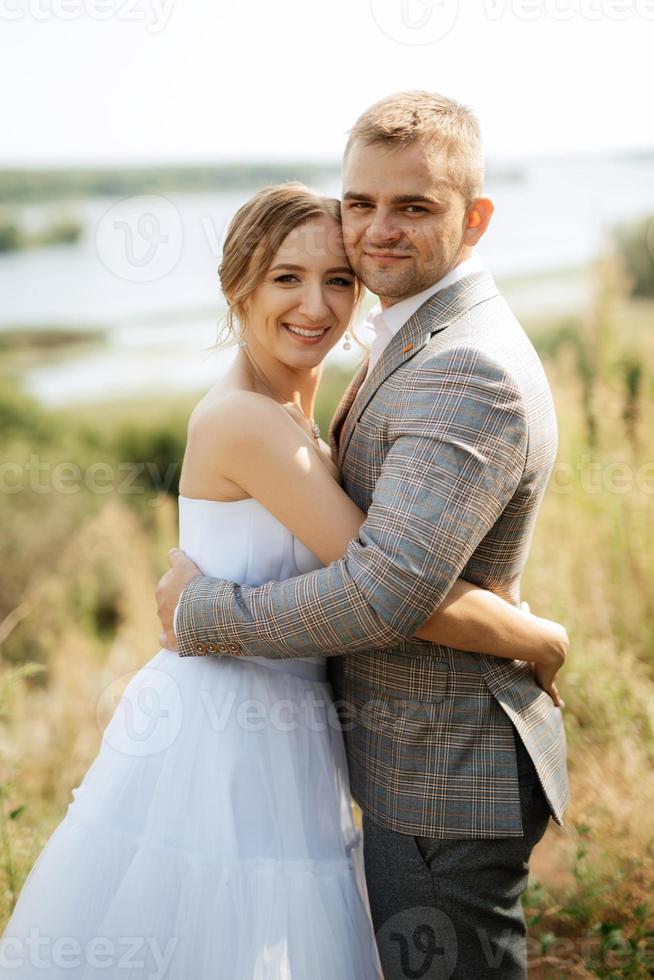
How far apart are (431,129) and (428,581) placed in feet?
3.28

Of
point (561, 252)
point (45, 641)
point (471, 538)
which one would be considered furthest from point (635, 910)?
point (561, 252)

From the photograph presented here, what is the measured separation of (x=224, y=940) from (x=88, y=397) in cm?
623

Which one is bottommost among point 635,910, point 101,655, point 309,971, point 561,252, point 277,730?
point 101,655

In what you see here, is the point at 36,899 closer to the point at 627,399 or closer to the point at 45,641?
the point at 45,641

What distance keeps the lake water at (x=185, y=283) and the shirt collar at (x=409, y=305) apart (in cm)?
405

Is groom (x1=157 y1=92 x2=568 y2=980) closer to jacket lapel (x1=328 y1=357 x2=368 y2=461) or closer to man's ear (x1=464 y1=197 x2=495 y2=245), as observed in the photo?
man's ear (x1=464 y1=197 x2=495 y2=245)

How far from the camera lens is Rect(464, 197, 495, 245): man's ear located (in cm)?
206

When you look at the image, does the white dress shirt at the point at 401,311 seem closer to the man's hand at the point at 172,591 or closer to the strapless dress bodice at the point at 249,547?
the strapless dress bodice at the point at 249,547

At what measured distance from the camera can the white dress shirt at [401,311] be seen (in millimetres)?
1981

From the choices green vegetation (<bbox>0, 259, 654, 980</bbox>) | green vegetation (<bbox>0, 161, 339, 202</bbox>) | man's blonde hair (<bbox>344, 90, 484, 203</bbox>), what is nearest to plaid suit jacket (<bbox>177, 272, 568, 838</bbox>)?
man's blonde hair (<bbox>344, 90, 484, 203</bbox>)

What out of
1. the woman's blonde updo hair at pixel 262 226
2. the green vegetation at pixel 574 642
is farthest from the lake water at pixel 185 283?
the woman's blonde updo hair at pixel 262 226

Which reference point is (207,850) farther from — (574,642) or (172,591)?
(574,642)

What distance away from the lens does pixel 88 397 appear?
7.53 metres

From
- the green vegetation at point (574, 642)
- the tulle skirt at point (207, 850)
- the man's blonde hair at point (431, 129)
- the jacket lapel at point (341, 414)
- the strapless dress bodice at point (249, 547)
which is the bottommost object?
the green vegetation at point (574, 642)
